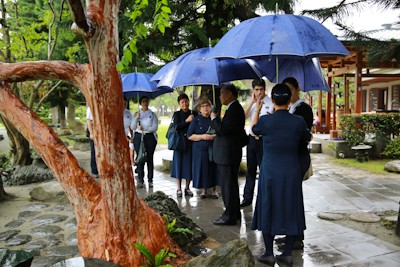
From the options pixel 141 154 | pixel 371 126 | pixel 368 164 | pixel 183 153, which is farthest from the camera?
pixel 371 126

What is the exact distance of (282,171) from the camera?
349cm

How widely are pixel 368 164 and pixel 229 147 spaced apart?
708cm

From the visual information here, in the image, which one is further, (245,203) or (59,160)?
(245,203)

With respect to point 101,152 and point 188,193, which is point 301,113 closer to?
point 101,152

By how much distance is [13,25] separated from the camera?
966 cm

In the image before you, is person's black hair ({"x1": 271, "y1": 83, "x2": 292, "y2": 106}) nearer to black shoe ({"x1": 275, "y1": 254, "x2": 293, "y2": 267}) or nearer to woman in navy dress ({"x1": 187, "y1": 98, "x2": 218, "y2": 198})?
black shoe ({"x1": 275, "y1": 254, "x2": 293, "y2": 267})

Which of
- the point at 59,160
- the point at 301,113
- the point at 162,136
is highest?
the point at 301,113

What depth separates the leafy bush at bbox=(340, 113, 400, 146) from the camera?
11.0m

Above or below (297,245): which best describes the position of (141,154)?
above

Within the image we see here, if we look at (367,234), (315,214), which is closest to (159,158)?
(315,214)

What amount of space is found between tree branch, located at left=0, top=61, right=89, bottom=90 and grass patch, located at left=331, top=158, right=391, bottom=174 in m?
8.17

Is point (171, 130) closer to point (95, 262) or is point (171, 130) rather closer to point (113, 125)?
point (113, 125)

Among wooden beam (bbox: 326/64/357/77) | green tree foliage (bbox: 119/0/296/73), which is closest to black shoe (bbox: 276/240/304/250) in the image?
green tree foliage (bbox: 119/0/296/73)

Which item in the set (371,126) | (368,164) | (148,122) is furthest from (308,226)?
(371,126)
